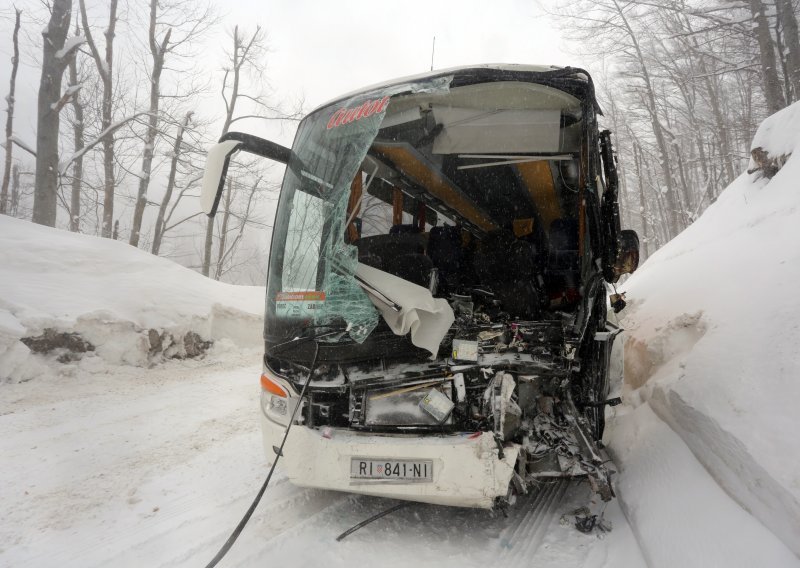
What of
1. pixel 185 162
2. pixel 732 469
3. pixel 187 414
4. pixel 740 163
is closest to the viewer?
pixel 732 469

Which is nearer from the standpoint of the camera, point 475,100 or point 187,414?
point 475,100

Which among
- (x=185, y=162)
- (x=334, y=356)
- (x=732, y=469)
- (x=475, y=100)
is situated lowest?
(x=732, y=469)

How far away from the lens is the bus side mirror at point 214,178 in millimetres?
3057

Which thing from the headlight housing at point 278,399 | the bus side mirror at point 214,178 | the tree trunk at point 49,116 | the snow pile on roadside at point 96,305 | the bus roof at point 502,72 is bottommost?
the headlight housing at point 278,399

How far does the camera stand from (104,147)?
15305mm

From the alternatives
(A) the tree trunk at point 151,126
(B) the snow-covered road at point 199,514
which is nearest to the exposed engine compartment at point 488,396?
(B) the snow-covered road at point 199,514

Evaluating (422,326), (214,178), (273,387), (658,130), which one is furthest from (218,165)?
(658,130)

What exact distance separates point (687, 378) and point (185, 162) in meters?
16.0

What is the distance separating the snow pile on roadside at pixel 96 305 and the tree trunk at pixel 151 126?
7260 millimetres

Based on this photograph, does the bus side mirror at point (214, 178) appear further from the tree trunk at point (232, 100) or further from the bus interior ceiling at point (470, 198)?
the tree trunk at point (232, 100)

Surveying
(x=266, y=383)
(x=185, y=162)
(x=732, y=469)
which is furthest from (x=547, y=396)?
(x=185, y=162)

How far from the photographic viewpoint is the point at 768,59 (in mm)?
10781

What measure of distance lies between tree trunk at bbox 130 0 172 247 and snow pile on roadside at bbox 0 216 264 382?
23.8 ft

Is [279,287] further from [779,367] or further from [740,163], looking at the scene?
[740,163]
